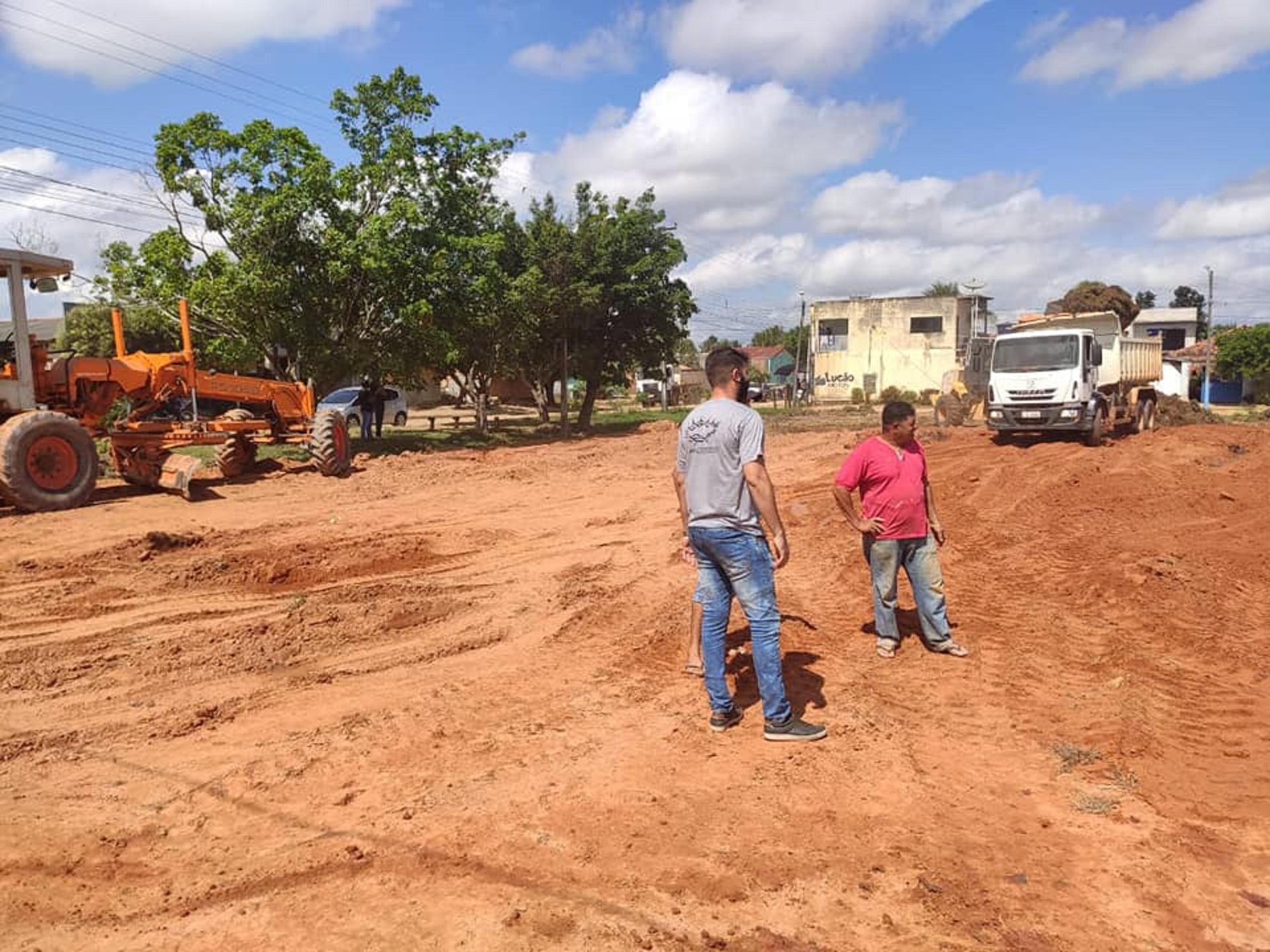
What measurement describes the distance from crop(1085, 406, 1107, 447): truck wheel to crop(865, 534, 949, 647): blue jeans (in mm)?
12745

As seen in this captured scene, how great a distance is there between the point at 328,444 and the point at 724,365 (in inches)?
476

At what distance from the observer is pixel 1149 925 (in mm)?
3203

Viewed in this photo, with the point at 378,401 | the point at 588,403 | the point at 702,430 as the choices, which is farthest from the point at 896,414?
the point at 588,403

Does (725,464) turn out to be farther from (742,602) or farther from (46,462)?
(46,462)

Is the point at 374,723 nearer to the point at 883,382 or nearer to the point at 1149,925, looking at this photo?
the point at 1149,925

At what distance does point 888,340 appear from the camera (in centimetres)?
5366

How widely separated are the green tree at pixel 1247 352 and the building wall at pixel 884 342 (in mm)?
12506

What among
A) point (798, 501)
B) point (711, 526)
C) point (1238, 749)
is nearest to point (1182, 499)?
point (798, 501)

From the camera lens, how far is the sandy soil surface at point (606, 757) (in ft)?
10.7

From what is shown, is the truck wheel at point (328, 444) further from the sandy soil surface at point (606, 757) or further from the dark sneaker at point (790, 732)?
the dark sneaker at point (790, 732)

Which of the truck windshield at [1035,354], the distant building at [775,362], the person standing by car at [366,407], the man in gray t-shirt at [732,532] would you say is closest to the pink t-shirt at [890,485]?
the man in gray t-shirt at [732,532]

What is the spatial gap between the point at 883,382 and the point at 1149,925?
52959mm

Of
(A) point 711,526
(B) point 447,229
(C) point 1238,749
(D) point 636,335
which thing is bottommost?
(C) point 1238,749

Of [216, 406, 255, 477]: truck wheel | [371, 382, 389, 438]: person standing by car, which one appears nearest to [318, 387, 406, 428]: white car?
[371, 382, 389, 438]: person standing by car
